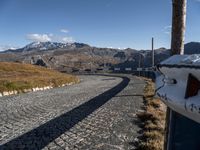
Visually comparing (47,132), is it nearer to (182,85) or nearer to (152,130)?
(152,130)

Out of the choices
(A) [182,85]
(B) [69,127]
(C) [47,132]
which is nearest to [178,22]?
(A) [182,85]

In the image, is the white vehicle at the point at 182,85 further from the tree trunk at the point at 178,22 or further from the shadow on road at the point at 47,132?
the shadow on road at the point at 47,132

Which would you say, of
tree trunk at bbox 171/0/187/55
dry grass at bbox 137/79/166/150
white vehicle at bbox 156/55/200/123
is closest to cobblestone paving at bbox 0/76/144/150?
dry grass at bbox 137/79/166/150

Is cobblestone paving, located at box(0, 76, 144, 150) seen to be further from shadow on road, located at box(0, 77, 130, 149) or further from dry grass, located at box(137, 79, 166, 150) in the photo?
dry grass, located at box(137, 79, 166, 150)

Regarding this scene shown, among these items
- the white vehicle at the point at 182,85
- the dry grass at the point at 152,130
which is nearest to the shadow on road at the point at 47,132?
the dry grass at the point at 152,130

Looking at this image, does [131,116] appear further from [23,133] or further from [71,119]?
[23,133]

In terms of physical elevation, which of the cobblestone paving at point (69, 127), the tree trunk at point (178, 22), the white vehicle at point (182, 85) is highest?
the tree trunk at point (178, 22)

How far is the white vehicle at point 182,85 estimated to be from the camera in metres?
3.99

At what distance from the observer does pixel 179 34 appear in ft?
23.8

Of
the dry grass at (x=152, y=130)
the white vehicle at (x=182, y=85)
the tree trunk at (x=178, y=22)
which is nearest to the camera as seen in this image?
the white vehicle at (x=182, y=85)

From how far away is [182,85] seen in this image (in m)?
4.52

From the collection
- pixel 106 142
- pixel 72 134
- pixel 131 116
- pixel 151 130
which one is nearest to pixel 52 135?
pixel 72 134

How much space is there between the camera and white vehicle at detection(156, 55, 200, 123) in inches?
157

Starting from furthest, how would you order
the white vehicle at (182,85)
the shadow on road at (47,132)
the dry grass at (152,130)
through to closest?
the shadow on road at (47,132) < the dry grass at (152,130) < the white vehicle at (182,85)
